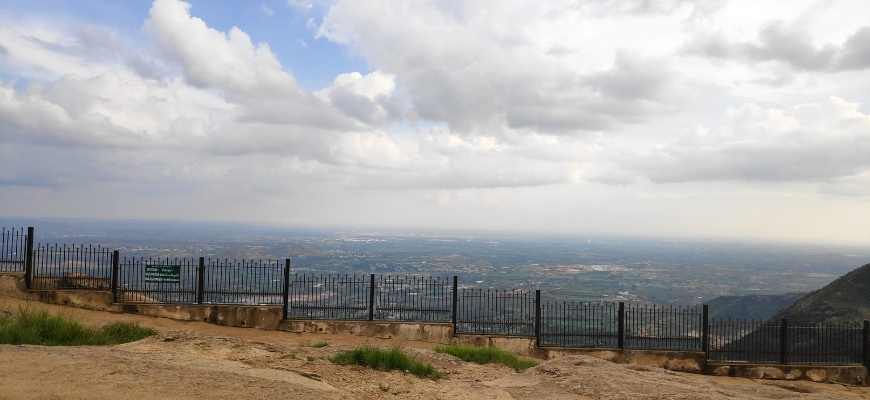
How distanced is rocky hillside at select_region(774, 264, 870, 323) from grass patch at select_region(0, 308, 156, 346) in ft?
97.1

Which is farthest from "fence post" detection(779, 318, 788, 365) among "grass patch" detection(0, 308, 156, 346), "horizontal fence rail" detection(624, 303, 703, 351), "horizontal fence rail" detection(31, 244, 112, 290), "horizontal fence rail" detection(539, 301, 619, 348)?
"horizontal fence rail" detection(31, 244, 112, 290)

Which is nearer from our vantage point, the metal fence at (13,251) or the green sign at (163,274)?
the metal fence at (13,251)

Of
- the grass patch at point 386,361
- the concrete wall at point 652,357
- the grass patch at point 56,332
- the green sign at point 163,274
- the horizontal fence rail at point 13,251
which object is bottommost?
the concrete wall at point 652,357

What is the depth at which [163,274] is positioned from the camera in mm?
16016

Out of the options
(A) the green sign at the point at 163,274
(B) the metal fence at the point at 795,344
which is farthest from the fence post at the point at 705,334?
(A) the green sign at the point at 163,274

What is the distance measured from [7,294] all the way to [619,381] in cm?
1657

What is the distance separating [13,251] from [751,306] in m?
53.5

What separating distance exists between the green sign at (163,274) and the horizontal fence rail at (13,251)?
352 cm

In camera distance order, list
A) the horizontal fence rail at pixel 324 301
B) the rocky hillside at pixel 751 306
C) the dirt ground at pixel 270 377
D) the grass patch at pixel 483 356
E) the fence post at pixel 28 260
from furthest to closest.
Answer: the rocky hillside at pixel 751 306 < the horizontal fence rail at pixel 324 301 < the fence post at pixel 28 260 < the grass patch at pixel 483 356 < the dirt ground at pixel 270 377

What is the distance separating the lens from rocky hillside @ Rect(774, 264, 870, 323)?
26594mm

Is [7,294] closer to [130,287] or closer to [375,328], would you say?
[130,287]

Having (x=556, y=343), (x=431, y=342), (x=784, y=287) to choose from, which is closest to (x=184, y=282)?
(x=431, y=342)

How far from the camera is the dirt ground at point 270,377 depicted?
648 cm

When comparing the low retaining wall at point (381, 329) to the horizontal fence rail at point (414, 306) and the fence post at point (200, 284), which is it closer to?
the horizontal fence rail at point (414, 306)
